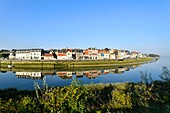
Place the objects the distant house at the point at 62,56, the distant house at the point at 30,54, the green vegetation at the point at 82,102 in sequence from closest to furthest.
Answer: the green vegetation at the point at 82,102 < the distant house at the point at 62,56 < the distant house at the point at 30,54

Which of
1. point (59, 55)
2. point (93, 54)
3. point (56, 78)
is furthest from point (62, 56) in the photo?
point (56, 78)

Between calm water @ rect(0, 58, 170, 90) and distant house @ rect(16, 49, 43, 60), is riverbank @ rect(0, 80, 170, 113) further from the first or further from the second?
distant house @ rect(16, 49, 43, 60)

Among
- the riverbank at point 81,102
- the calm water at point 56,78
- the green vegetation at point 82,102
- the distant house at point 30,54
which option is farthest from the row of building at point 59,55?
the riverbank at point 81,102

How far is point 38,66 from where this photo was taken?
6159 centimetres

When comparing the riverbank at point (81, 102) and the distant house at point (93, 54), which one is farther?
the distant house at point (93, 54)

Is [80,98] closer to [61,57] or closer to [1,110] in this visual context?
[1,110]

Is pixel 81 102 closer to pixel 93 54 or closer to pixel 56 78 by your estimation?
pixel 56 78

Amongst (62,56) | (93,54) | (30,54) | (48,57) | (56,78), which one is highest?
(93,54)

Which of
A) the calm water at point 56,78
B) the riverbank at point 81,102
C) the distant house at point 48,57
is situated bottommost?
the calm water at point 56,78

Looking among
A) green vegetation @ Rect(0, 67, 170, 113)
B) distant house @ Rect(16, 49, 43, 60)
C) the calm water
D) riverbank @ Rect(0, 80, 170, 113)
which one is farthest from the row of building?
riverbank @ Rect(0, 80, 170, 113)

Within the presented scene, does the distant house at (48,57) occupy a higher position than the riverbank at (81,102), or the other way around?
the distant house at (48,57)

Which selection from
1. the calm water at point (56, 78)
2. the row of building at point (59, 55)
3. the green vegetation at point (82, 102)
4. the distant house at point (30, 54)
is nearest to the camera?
the green vegetation at point (82, 102)

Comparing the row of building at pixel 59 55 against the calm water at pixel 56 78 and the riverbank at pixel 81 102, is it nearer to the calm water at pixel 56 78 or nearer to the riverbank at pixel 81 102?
the calm water at pixel 56 78

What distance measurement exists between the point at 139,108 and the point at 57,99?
4.58 metres
